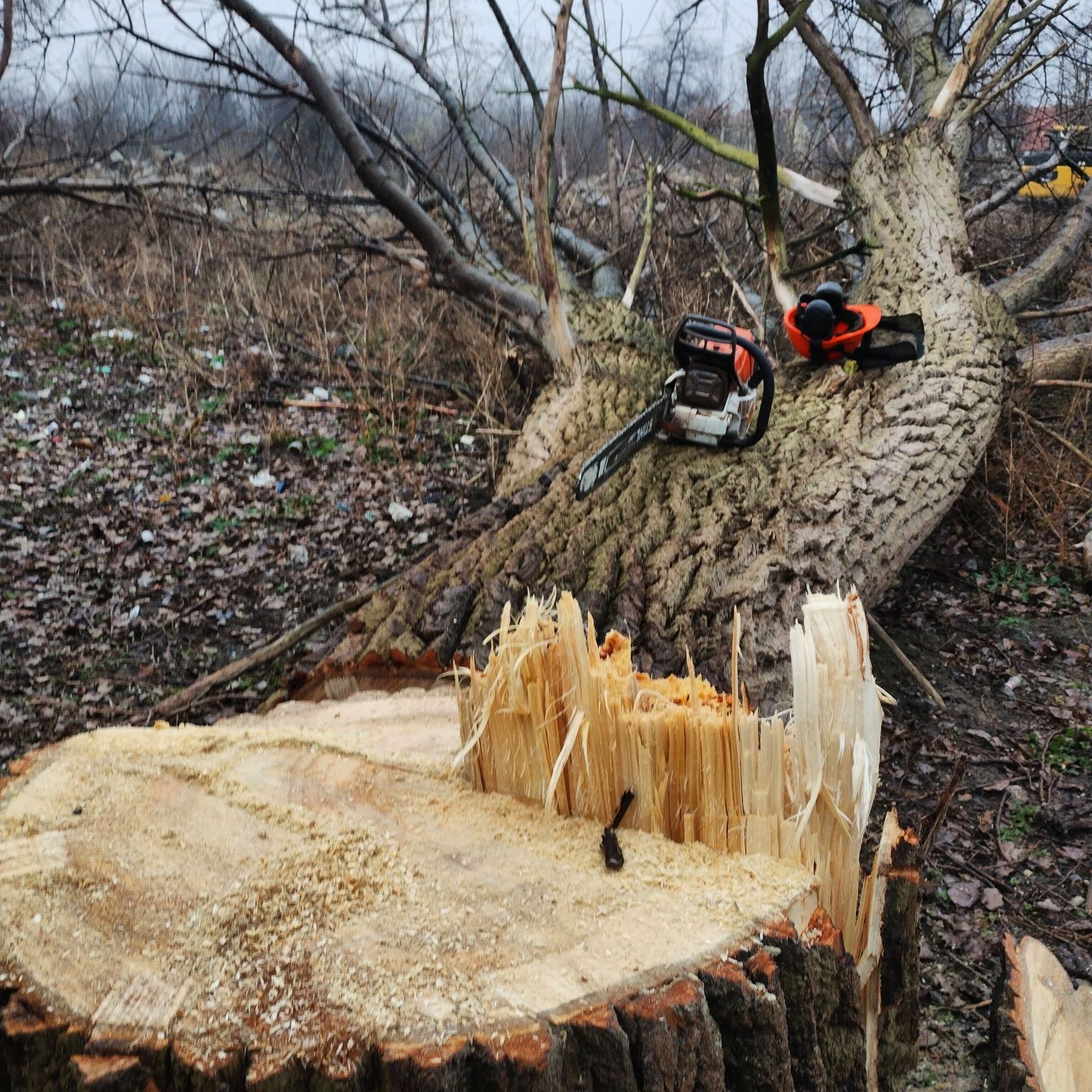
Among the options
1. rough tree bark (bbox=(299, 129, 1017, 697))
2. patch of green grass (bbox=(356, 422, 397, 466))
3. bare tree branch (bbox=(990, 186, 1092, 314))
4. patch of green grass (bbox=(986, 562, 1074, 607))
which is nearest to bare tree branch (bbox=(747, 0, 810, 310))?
rough tree bark (bbox=(299, 129, 1017, 697))

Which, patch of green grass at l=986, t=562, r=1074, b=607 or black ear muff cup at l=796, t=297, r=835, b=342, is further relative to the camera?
patch of green grass at l=986, t=562, r=1074, b=607

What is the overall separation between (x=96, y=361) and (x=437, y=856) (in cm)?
648

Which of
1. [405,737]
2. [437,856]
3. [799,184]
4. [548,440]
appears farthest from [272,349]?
[437,856]

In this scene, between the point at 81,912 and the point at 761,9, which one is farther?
the point at 761,9

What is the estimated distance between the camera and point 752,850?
1.50 metres

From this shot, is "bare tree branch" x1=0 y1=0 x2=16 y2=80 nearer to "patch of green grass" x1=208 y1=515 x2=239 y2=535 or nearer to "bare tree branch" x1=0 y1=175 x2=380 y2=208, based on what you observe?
"bare tree branch" x1=0 y1=175 x2=380 y2=208

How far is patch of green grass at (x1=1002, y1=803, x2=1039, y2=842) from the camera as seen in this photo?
123 inches

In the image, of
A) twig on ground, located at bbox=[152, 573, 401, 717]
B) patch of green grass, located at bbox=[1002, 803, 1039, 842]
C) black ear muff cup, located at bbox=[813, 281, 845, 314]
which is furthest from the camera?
black ear muff cup, located at bbox=[813, 281, 845, 314]

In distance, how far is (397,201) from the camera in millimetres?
5840

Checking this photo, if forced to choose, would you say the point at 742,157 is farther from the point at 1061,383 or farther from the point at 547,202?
the point at 1061,383

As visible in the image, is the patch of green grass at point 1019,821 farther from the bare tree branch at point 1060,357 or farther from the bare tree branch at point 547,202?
the bare tree branch at point 547,202

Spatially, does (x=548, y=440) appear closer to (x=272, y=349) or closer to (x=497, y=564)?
(x=497, y=564)

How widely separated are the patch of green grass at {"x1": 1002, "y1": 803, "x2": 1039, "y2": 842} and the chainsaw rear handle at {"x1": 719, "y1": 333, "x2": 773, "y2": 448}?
1.70 meters

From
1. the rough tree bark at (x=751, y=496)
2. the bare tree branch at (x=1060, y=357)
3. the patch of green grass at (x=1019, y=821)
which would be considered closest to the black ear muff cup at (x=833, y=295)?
the rough tree bark at (x=751, y=496)
